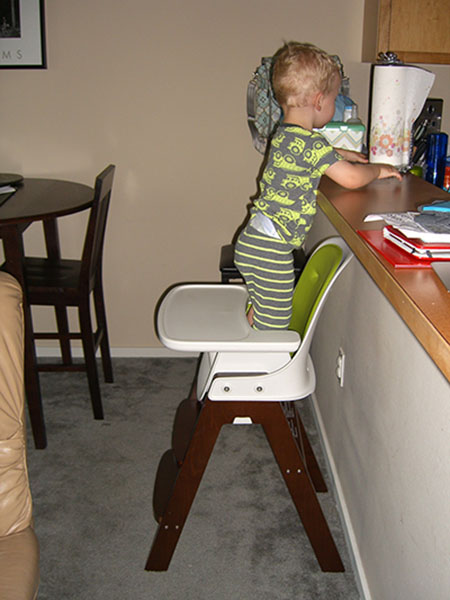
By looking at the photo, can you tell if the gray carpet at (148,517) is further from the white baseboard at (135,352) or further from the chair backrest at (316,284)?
the chair backrest at (316,284)

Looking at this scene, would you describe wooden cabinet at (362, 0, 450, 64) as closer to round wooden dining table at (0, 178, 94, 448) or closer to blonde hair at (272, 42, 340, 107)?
blonde hair at (272, 42, 340, 107)

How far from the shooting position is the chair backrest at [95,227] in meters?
2.24

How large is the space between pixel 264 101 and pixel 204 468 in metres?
1.58

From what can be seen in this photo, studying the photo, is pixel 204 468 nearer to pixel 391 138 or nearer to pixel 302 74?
pixel 302 74

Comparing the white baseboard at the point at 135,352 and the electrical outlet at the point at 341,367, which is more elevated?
the electrical outlet at the point at 341,367

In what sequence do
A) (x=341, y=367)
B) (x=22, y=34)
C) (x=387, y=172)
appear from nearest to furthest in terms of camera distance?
(x=387, y=172) → (x=341, y=367) → (x=22, y=34)

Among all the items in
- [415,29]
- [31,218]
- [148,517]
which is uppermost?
[415,29]

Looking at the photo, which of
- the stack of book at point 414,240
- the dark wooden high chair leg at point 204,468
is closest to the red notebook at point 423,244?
the stack of book at point 414,240

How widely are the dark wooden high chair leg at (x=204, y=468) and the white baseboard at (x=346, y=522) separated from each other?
0.06 m

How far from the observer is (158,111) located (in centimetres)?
273

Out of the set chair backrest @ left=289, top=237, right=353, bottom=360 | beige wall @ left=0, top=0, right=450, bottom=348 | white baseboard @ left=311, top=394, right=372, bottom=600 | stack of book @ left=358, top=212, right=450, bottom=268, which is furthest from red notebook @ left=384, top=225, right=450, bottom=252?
beige wall @ left=0, top=0, right=450, bottom=348

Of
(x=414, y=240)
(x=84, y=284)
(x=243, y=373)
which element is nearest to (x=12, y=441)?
(x=243, y=373)

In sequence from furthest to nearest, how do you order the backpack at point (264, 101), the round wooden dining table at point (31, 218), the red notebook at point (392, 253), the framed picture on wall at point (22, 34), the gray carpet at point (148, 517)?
the framed picture on wall at point (22, 34) < the backpack at point (264, 101) < the round wooden dining table at point (31, 218) < the gray carpet at point (148, 517) < the red notebook at point (392, 253)

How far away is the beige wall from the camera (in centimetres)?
260
